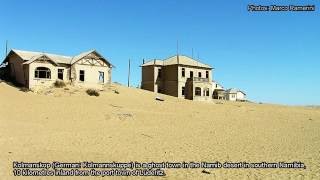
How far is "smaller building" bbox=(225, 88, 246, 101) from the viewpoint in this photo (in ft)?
290

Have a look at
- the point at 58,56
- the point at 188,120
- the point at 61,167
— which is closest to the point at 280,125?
the point at 188,120

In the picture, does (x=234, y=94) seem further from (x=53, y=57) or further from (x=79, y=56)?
(x=53, y=57)

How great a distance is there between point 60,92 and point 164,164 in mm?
26111

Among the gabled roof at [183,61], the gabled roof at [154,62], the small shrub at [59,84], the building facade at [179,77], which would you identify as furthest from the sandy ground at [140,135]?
the gabled roof at [154,62]

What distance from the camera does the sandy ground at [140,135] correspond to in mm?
16047

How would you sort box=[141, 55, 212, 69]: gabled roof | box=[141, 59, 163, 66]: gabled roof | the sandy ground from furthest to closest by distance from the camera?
box=[141, 59, 163, 66]: gabled roof, box=[141, 55, 212, 69]: gabled roof, the sandy ground

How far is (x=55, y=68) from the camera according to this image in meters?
41.2

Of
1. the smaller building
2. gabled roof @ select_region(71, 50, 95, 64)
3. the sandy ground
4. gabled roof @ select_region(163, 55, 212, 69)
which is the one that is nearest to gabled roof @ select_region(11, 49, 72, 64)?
gabled roof @ select_region(71, 50, 95, 64)

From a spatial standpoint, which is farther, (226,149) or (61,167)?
(226,149)

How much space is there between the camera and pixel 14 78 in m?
43.4

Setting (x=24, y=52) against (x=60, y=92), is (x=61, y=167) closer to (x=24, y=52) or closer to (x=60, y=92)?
(x=60, y=92)

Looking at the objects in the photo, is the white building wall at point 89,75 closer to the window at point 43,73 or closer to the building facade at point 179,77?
the window at point 43,73

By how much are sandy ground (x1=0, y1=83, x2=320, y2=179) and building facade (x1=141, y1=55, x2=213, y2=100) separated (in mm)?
14685

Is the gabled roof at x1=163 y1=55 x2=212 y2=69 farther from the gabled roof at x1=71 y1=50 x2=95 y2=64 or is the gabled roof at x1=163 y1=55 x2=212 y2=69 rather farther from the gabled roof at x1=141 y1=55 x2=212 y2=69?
the gabled roof at x1=71 y1=50 x2=95 y2=64
